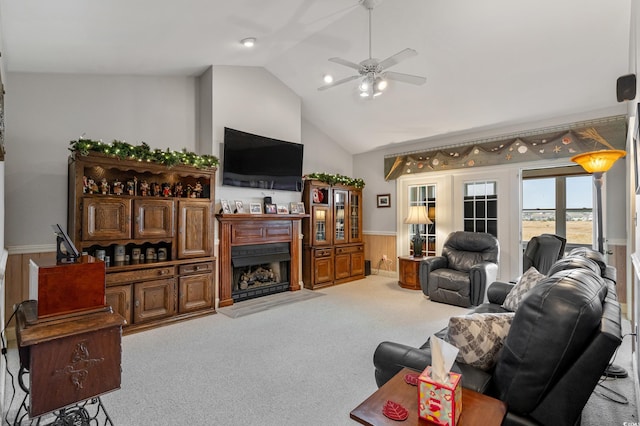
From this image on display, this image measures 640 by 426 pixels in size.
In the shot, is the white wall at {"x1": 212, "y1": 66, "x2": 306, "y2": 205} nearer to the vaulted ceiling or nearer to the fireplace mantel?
the vaulted ceiling

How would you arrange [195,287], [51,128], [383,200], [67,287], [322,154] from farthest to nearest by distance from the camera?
[383,200] → [322,154] → [195,287] → [51,128] → [67,287]

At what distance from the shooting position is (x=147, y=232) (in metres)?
3.74

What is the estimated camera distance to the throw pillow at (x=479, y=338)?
1.53 meters

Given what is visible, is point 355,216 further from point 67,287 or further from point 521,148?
point 67,287

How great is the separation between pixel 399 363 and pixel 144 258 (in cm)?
349

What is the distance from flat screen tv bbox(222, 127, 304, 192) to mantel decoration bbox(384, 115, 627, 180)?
2276 millimetres

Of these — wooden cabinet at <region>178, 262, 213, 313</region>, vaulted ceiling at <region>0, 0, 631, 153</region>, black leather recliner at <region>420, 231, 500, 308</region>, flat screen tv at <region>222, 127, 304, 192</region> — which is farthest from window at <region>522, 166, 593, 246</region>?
wooden cabinet at <region>178, 262, 213, 313</region>

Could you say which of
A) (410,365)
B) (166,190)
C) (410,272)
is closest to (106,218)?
(166,190)

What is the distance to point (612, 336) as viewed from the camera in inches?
45.9

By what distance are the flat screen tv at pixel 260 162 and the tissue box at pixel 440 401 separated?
13.3 feet

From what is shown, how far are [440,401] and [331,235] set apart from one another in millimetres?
4937

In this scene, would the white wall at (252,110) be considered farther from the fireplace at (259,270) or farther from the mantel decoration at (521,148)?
the mantel decoration at (521,148)

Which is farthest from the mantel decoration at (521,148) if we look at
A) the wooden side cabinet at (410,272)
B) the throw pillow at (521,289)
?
the throw pillow at (521,289)

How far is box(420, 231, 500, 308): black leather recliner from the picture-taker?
435cm
